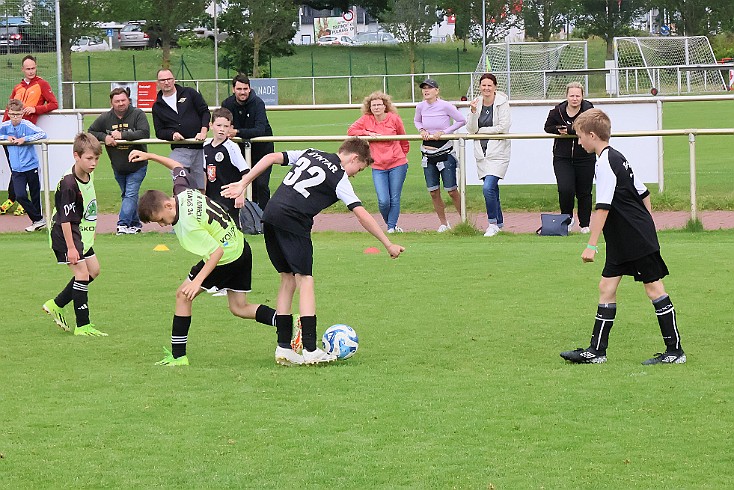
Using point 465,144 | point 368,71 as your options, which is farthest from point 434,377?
point 368,71

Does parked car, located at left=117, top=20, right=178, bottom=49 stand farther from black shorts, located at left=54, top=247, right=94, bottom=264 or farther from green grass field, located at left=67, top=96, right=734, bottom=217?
black shorts, located at left=54, top=247, right=94, bottom=264

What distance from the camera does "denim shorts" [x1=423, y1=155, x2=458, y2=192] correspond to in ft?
47.2

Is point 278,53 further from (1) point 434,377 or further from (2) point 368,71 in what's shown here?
(1) point 434,377

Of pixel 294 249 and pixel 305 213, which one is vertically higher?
pixel 305 213

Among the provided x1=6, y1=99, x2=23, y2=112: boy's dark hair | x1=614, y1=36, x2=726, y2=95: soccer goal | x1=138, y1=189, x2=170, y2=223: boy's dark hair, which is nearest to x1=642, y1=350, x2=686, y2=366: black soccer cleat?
x1=138, y1=189, x2=170, y2=223: boy's dark hair

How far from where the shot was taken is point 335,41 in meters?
79.4

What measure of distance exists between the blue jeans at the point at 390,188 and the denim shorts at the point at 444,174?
32 cm

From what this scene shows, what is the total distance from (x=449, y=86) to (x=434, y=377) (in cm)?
4674

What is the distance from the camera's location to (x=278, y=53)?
212ft

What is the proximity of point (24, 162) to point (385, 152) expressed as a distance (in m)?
4.92

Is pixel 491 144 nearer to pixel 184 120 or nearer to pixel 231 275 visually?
pixel 184 120

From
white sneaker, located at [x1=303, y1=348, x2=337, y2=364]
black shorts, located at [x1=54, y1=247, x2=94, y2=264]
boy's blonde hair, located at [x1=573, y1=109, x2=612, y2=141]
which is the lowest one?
white sneaker, located at [x1=303, y1=348, x2=337, y2=364]

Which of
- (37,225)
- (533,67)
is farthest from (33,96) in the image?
(533,67)

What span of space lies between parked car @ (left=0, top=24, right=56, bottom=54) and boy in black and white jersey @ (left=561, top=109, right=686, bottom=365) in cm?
1459
